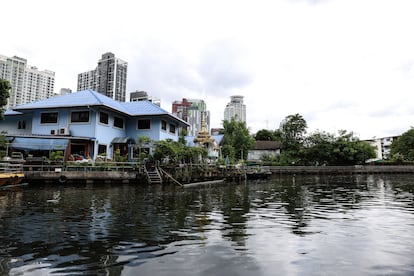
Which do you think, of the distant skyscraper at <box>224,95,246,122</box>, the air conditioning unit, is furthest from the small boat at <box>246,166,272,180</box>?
the distant skyscraper at <box>224,95,246,122</box>

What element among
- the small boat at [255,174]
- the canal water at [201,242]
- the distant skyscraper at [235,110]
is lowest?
the canal water at [201,242]

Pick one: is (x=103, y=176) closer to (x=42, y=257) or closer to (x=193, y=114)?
(x=42, y=257)

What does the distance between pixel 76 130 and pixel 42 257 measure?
2385cm

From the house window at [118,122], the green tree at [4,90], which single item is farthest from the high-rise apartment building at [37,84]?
the green tree at [4,90]

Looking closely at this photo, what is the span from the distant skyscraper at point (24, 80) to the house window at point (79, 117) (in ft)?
92.4

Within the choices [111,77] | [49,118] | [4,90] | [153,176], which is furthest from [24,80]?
[153,176]

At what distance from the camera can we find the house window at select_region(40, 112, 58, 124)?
91.6 feet

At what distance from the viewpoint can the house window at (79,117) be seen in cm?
2700

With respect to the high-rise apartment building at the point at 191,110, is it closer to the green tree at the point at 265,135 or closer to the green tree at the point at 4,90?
the green tree at the point at 265,135

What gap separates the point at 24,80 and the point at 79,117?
106 feet

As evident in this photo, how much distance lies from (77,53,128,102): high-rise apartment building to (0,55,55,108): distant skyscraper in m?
13.8

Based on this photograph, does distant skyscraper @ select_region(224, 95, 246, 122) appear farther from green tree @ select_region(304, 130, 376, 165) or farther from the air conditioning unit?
the air conditioning unit

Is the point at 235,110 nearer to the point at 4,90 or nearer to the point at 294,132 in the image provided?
the point at 294,132

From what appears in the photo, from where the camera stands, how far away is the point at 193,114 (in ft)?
252
